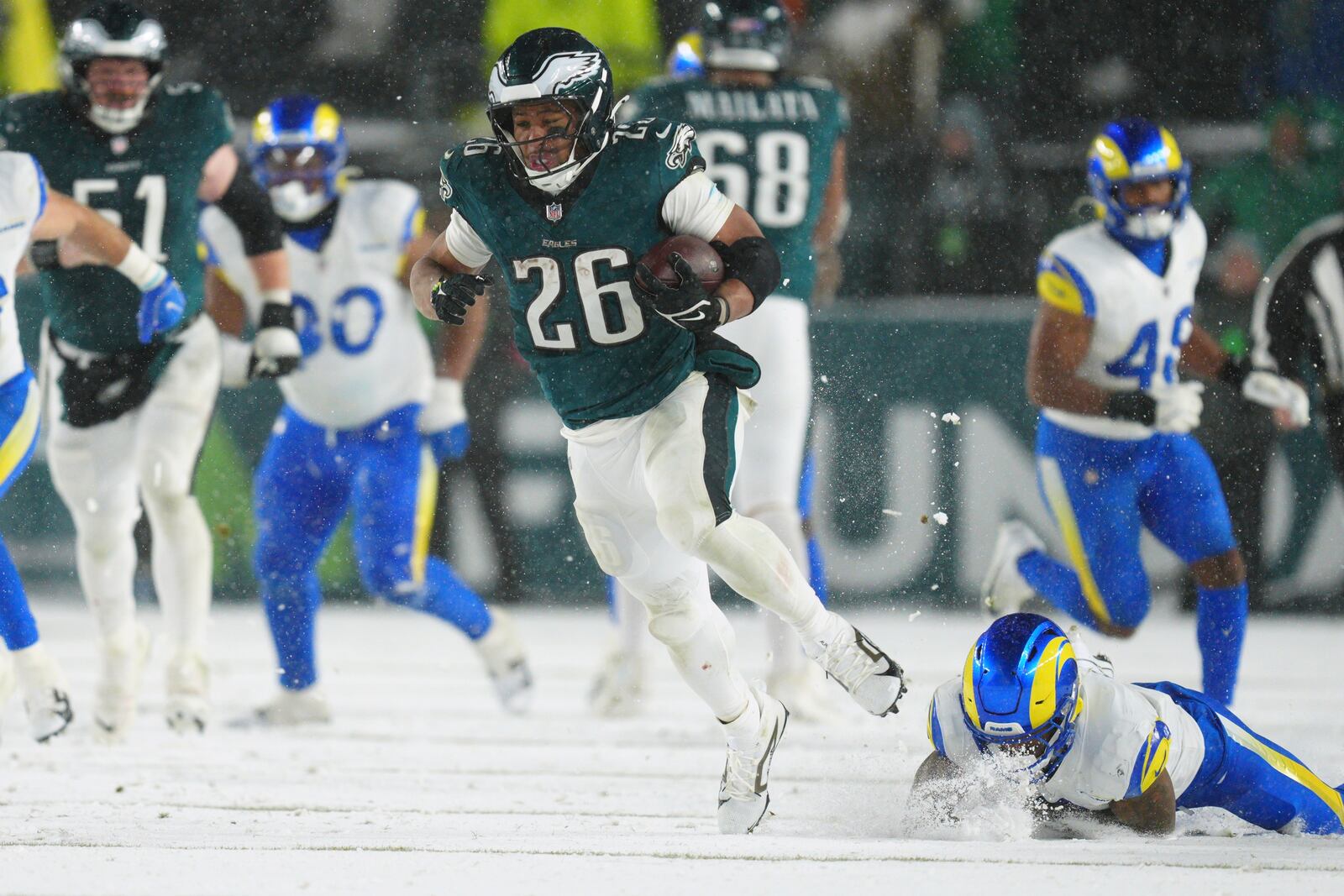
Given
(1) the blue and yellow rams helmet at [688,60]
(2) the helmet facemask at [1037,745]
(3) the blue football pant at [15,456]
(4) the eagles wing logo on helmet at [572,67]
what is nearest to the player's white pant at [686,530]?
(2) the helmet facemask at [1037,745]

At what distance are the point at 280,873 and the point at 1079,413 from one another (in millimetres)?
2923

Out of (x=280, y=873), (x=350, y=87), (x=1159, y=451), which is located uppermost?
(x=350, y=87)

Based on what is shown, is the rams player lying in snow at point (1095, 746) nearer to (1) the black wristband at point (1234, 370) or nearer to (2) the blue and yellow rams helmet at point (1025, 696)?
(2) the blue and yellow rams helmet at point (1025, 696)

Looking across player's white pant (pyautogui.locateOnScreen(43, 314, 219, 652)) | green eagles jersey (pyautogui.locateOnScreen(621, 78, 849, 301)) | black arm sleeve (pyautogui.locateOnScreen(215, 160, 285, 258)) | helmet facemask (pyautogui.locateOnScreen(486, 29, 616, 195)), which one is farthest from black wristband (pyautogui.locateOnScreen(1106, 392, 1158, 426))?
player's white pant (pyautogui.locateOnScreen(43, 314, 219, 652))

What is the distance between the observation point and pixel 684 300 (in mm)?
3467

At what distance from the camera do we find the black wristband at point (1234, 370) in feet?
16.8

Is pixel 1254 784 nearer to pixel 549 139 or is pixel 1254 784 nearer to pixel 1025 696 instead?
pixel 1025 696

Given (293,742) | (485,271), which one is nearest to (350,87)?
(485,271)

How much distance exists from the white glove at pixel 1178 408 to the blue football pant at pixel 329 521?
2320mm

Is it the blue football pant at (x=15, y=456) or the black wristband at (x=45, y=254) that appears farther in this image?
the black wristband at (x=45, y=254)

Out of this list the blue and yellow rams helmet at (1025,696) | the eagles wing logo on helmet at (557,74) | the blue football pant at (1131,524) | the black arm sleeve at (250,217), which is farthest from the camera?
the black arm sleeve at (250,217)

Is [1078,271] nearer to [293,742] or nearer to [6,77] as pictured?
[293,742]

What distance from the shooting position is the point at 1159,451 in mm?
5035

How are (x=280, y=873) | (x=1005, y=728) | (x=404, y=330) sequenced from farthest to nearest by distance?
(x=404, y=330) < (x=1005, y=728) < (x=280, y=873)
